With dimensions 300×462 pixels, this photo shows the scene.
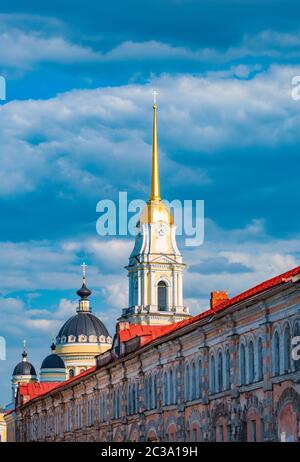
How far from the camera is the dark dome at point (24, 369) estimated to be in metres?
181

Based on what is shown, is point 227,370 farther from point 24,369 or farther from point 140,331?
point 24,369

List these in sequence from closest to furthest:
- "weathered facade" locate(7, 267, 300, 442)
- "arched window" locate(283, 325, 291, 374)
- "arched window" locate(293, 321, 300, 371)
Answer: "arched window" locate(293, 321, 300, 371) → "arched window" locate(283, 325, 291, 374) → "weathered facade" locate(7, 267, 300, 442)

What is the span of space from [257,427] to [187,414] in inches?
454

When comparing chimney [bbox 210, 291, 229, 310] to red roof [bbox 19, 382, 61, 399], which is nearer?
chimney [bbox 210, 291, 229, 310]

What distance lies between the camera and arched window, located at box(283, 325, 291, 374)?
42.4 m

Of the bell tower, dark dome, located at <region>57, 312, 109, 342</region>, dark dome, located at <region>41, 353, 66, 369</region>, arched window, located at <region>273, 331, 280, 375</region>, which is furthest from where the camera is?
dark dome, located at <region>57, 312, 109, 342</region>

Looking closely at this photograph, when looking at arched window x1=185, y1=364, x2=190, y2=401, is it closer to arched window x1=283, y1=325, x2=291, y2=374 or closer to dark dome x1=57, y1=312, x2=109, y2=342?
arched window x1=283, y1=325, x2=291, y2=374

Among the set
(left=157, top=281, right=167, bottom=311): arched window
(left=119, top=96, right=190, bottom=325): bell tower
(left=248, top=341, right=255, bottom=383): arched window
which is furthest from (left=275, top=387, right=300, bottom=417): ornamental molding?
(left=157, top=281, right=167, bottom=311): arched window

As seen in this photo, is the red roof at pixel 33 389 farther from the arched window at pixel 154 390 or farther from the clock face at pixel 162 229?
the arched window at pixel 154 390

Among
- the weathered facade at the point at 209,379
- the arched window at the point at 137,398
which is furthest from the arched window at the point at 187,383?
the arched window at the point at 137,398

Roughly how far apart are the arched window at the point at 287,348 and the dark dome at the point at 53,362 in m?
120

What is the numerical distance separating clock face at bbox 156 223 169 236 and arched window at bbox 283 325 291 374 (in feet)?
302

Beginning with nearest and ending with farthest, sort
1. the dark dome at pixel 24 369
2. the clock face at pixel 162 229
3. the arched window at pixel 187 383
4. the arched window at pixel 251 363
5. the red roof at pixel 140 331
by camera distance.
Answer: the arched window at pixel 251 363 < the arched window at pixel 187 383 < the red roof at pixel 140 331 < the clock face at pixel 162 229 < the dark dome at pixel 24 369
